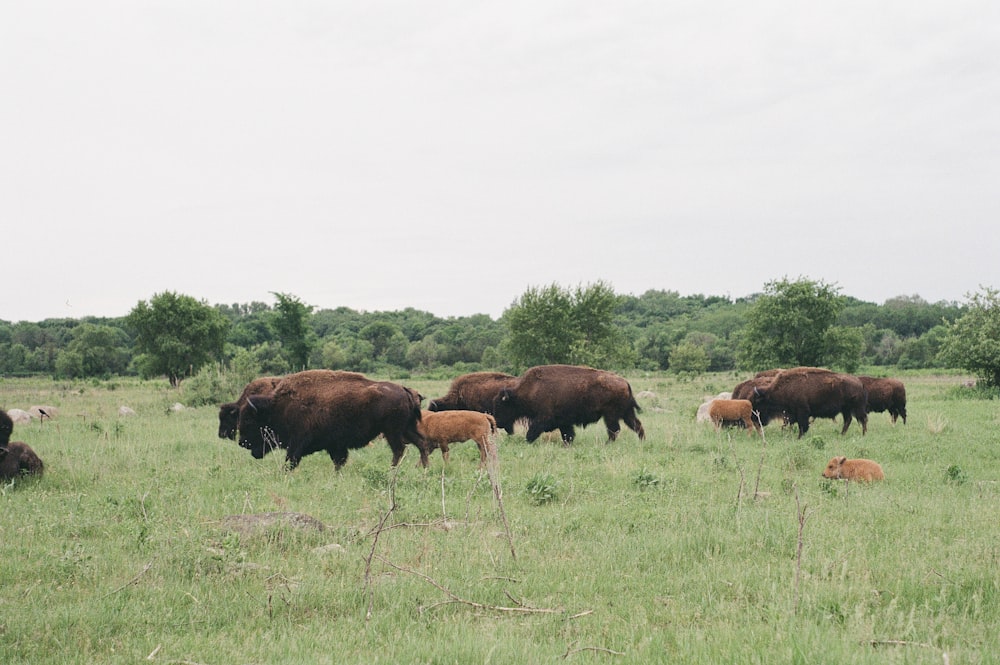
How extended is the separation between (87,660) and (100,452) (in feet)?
33.2

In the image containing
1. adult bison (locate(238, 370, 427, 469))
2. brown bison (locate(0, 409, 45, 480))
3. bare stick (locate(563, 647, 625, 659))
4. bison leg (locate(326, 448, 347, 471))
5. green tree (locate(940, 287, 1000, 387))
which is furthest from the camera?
green tree (locate(940, 287, 1000, 387))

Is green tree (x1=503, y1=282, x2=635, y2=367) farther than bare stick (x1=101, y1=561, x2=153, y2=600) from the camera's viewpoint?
Yes

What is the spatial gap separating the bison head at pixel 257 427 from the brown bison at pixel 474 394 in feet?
15.9

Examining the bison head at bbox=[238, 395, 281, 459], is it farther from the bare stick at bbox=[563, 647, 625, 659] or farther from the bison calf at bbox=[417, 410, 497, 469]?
the bare stick at bbox=[563, 647, 625, 659]

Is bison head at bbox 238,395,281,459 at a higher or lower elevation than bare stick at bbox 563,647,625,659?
higher

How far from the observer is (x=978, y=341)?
93.5 ft

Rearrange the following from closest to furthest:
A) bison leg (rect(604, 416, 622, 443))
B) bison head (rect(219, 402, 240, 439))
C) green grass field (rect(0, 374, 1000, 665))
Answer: green grass field (rect(0, 374, 1000, 665)) < bison head (rect(219, 402, 240, 439)) < bison leg (rect(604, 416, 622, 443))

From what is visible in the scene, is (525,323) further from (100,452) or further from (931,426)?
(100,452)

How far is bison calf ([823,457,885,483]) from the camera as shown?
11008mm

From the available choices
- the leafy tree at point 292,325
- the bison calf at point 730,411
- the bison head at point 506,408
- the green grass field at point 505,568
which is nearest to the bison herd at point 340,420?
the green grass field at point 505,568

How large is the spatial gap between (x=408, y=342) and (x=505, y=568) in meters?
88.9

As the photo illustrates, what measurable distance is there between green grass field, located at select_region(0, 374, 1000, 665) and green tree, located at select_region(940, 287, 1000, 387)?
A: 1933 centimetres

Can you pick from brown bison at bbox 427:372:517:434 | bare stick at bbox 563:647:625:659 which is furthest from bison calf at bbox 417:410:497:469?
bare stick at bbox 563:647:625:659

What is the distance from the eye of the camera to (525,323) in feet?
139
